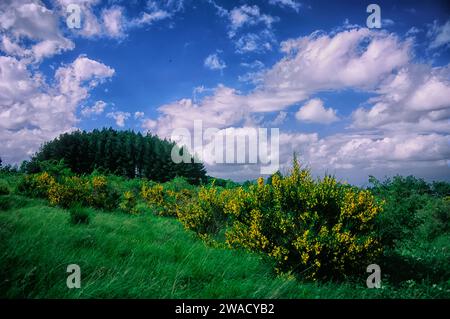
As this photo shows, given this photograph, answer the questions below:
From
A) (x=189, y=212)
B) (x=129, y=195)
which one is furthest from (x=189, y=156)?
(x=189, y=212)

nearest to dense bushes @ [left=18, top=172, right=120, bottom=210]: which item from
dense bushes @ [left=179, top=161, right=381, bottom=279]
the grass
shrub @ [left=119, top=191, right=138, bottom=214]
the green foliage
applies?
shrub @ [left=119, top=191, right=138, bottom=214]

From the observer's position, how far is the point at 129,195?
13844 mm

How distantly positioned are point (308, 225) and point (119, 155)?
58.1 metres

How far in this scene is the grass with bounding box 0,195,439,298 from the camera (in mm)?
3266

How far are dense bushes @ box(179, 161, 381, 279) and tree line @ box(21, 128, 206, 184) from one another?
49.0m

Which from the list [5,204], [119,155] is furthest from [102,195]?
[119,155]

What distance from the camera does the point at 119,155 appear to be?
5944 cm

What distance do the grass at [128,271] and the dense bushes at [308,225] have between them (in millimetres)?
356

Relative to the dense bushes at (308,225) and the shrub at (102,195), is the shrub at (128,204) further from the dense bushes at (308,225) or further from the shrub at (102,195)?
the dense bushes at (308,225)

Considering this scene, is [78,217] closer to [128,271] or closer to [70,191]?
[128,271]

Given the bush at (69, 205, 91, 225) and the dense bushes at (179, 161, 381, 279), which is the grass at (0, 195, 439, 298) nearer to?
the dense bushes at (179, 161, 381, 279)

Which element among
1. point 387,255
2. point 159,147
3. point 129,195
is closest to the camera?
point 387,255
